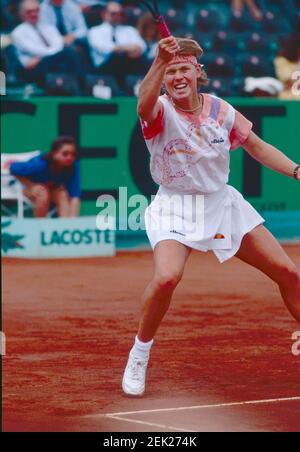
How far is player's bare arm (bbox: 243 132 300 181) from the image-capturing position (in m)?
7.28

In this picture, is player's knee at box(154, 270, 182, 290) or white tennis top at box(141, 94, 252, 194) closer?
player's knee at box(154, 270, 182, 290)

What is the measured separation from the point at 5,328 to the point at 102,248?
5.15 meters

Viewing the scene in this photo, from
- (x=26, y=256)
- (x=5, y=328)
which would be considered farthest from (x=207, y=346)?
(x=26, y=256)

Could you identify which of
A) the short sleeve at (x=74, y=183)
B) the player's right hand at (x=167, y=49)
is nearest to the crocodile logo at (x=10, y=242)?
the short sleeve at (x=74, y=183)

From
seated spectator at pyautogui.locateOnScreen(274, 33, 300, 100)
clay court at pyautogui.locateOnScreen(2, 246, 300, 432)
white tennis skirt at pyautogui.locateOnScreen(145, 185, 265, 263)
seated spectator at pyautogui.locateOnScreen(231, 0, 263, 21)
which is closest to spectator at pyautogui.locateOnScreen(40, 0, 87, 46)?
seated spectator at pyautogui.locateOnScreen(274, 33, 300, 100)

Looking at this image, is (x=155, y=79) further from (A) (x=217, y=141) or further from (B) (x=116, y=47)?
(B) (x=116, y=47)

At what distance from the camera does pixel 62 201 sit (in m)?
14.7

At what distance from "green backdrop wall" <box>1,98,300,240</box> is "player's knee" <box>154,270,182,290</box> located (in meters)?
8.02

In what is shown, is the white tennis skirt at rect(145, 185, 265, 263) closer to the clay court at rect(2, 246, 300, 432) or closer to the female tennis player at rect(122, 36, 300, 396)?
the female tennis player at rect(122, 36, 300, 396)

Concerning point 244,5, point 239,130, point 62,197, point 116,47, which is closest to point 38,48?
point 116,47

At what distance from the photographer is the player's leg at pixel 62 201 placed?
14.7 metres

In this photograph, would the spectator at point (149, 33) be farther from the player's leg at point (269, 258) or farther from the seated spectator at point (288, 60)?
the player's leg at point (269, 258)

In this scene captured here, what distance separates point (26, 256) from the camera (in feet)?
47.2

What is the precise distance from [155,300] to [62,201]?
7905 millimetres
